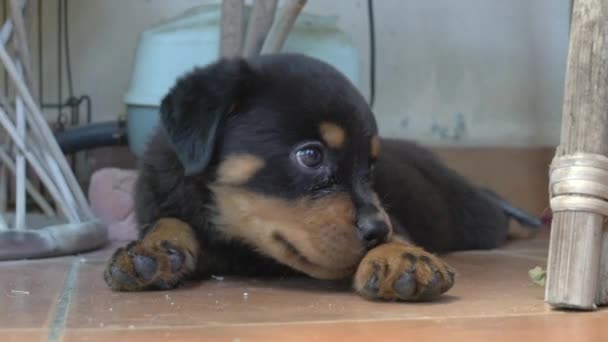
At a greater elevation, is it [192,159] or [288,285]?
[192,159]

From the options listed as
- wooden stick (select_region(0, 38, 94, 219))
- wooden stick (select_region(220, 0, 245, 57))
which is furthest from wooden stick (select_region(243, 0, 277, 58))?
wooden stick (select_region(0, 38, 94, 219))

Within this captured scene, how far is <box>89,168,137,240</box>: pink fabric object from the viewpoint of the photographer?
2.80 m

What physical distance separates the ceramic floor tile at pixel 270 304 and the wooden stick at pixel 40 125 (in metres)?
0.67

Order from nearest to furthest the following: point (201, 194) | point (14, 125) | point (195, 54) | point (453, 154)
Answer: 1. point (201, 194)
2. point (14, 125)
3. point (195, 54)
4. point (453, 154)

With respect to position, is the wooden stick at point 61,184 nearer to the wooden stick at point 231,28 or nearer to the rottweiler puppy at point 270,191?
the wooden stick at point 231,28

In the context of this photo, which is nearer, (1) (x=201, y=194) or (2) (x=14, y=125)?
(1) (x=201, y=194)

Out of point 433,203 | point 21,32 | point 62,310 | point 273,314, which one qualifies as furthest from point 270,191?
point 21,32

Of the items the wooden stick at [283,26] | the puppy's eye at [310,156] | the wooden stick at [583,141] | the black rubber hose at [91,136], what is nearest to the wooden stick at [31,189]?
the black rubber hose at [91,136]

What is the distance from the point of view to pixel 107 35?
314cm

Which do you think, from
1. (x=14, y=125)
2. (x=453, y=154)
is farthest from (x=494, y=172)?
(x=14, y=125)

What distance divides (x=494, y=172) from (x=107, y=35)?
1475mm

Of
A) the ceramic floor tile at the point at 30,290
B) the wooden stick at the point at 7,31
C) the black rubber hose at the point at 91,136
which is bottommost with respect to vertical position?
the ceramic floor tile at the point at 30,290

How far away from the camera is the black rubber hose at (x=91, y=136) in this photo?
2941 mm

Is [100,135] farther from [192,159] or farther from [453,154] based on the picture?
[192,159]
